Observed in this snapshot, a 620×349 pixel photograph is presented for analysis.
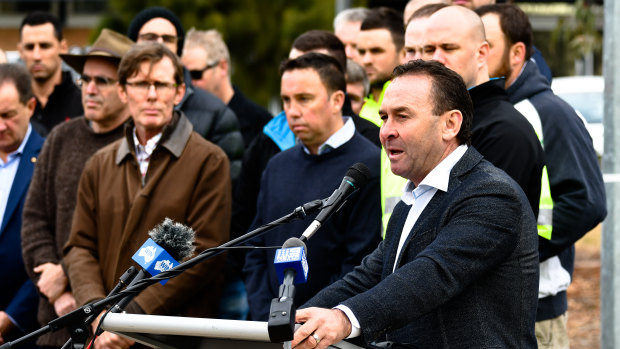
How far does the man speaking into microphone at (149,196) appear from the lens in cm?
534

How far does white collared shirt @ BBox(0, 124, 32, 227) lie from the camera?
653cm

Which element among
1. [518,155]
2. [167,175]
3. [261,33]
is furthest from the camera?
[261,33]

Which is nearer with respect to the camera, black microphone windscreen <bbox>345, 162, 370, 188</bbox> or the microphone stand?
the microphone stand

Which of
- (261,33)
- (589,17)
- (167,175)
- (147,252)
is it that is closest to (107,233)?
(167,175)

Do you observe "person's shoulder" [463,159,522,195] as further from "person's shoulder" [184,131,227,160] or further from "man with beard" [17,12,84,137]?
"man with beard" [17,12,84,137]

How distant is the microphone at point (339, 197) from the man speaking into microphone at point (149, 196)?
6.17ft

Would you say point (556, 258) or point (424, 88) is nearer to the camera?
point (424, 88)

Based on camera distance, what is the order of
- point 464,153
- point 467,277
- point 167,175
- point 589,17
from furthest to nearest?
point 589,17 → point 167,175 → point 464,153 → point 467,277

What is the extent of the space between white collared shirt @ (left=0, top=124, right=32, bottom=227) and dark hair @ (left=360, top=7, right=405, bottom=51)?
261 cm

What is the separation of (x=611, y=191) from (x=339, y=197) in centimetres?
242

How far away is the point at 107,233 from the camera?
550 cm

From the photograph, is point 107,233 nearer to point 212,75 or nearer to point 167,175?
point 167,175

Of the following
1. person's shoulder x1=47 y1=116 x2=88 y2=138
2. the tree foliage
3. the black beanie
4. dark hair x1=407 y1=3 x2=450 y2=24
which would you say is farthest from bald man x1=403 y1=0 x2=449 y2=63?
the tree foliage

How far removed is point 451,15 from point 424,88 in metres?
1.24
